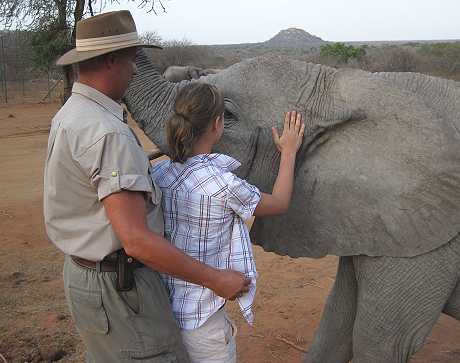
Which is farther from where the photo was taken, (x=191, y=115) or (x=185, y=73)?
(x=185, y=73)

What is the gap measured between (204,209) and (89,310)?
50 cm

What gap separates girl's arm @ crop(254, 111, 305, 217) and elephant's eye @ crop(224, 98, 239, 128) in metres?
0.17

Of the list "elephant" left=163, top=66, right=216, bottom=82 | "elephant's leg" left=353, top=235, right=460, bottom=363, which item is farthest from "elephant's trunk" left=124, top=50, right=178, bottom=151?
"elephant's leg" left=353, top=235, right=460, bottom=363

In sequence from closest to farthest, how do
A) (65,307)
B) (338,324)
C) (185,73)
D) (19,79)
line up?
1. (185,73)
2. (338,324)
3. (65,307)
4. (19,79)

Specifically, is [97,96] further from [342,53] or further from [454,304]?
[342,53]

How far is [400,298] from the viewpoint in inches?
97.7

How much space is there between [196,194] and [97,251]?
0.37m

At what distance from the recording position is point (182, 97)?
2.00m

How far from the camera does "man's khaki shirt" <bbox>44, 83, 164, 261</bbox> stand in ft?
5.72

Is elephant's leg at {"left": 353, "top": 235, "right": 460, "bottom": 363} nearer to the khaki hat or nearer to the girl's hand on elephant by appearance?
the girl's hand on elephant

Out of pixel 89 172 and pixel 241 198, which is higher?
pixel 89 172

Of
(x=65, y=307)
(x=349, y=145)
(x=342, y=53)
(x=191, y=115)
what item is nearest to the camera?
(x=191, y=115)

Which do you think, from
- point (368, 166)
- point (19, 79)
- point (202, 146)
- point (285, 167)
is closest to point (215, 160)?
point (202, 146)

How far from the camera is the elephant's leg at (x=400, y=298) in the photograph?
2449 mm
